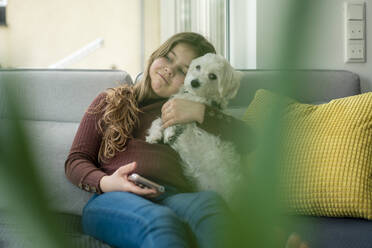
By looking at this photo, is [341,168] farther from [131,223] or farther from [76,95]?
[76,95]

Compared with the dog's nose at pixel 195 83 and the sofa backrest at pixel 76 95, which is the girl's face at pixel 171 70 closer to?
the dog's nose at pixel 195 83

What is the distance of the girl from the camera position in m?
0.96

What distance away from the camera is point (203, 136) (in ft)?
3.71

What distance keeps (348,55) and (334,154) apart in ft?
2.68

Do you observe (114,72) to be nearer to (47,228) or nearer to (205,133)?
(205,133)

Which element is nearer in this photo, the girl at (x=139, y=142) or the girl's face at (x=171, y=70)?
the girl at (x=139, y=142)

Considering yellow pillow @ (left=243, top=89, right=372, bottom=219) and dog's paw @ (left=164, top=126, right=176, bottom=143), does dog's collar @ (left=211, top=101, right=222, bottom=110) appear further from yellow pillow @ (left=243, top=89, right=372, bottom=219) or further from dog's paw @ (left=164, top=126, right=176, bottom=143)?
yellow pillow @ (left=243, top=89, right=372, bottom=219)

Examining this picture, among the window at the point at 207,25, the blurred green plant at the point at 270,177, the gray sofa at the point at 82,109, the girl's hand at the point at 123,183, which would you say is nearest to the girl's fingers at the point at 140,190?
the girl's hand at the point at 123,183

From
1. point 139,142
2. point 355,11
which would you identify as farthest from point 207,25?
point 355,11

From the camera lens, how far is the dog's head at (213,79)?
3.64 feet

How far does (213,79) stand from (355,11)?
3.19 ft

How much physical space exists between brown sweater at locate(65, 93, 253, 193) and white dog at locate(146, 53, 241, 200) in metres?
0.02

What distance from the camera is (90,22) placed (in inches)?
75.7

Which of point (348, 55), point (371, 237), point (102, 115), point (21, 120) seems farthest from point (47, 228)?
point (348, 55)
